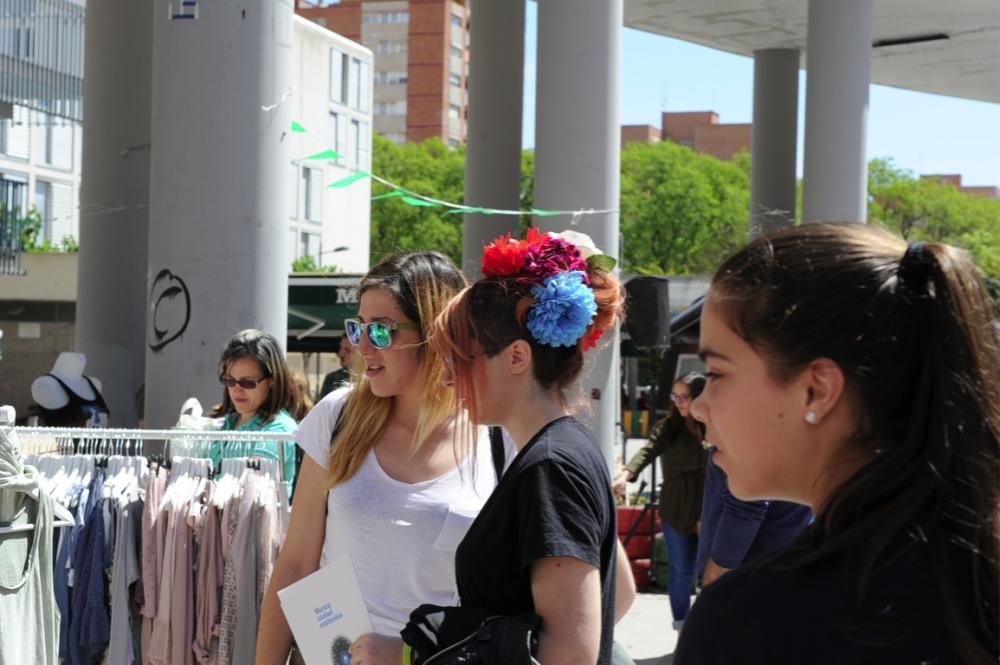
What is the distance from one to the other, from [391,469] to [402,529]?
0.20m

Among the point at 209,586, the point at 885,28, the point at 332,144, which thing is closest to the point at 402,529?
the point at 209,586

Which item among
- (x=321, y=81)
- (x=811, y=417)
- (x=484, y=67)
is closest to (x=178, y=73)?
(x=811, y=417)

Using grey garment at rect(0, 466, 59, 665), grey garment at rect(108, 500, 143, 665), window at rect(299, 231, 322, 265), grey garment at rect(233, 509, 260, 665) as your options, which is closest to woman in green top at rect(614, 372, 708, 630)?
grey garment at rect(233, 509, 260, 665)

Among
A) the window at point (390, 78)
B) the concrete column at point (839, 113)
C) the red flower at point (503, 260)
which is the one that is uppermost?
the window at point (390, 78)

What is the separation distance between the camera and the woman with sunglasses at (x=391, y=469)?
129 inches

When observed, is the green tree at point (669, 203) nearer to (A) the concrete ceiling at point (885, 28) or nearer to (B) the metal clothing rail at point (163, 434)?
(A) the concrete ceiling at point (885, 28)

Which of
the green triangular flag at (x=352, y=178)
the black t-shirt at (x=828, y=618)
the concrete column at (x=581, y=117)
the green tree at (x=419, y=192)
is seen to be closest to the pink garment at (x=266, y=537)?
the black t-shirt at (x=828, y=618)

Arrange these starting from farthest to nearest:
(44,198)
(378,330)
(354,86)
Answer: (354,86) → (44,198) → (378,330)

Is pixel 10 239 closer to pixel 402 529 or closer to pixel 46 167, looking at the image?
pixel 46 167

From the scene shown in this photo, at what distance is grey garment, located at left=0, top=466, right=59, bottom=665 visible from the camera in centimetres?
488

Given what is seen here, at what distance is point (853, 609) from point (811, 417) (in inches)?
9.9

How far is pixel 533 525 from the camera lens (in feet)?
7.92

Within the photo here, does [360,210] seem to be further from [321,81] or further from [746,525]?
[746,525]

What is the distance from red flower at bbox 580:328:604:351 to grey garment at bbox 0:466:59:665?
2.94 meters
